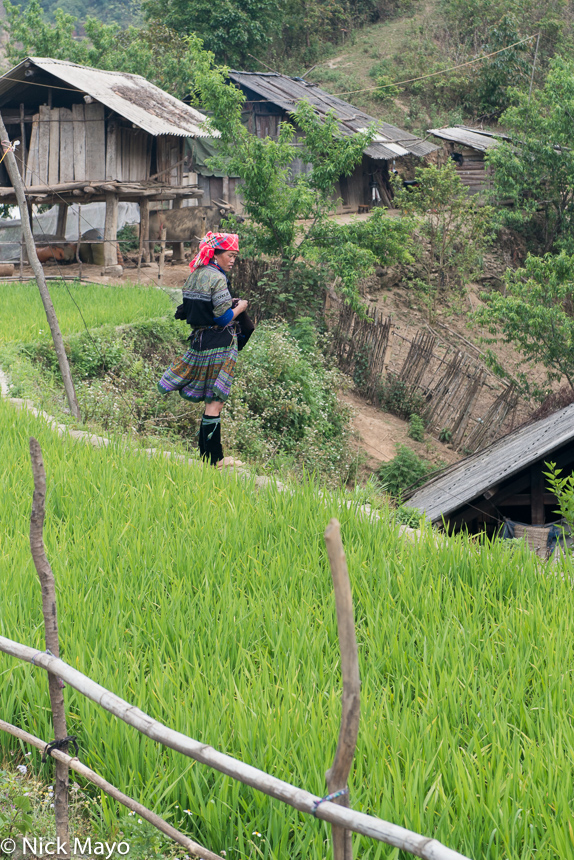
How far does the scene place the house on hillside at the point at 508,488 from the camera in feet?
20.8

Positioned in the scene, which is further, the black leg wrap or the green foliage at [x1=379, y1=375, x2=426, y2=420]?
the green foliage at [x1=379, y1=375, x2=426, y2=420]

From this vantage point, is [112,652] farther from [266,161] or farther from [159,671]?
[266,161]

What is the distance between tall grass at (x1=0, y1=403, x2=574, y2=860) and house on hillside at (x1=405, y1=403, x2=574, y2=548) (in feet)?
8.88

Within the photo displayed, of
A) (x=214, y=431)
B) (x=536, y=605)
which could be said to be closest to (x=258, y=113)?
(x=214, y=431)

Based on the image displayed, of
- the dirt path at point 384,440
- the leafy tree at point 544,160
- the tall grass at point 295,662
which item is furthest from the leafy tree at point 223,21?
the tall grass at point 295,662

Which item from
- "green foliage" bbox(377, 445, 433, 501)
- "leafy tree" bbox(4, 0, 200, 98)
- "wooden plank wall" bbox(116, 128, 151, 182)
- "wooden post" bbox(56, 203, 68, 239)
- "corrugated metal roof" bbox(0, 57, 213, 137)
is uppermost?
"leafy tree" bbox(4, 0, 200, 98)

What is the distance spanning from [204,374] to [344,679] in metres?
4.49

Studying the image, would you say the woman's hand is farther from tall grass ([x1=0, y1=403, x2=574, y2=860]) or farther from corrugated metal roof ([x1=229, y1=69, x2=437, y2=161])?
corrugated metal roof ([x1=229, y1=69, x2=437, y2=161])

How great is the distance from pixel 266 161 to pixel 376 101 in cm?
1942

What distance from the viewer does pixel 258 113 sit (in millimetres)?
24141

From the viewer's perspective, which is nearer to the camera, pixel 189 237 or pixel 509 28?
pixel 189 237

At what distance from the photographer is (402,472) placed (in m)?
11.4

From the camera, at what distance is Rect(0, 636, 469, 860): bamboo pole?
122cm

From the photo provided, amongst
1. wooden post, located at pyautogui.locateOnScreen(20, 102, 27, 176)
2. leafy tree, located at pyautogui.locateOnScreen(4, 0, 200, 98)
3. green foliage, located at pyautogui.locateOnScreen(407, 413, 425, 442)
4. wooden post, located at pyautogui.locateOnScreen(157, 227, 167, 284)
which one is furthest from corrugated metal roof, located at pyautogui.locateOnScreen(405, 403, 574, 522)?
leafy tree, located at pyautogui.locateOnScreen(4, 0, 200, 98)
